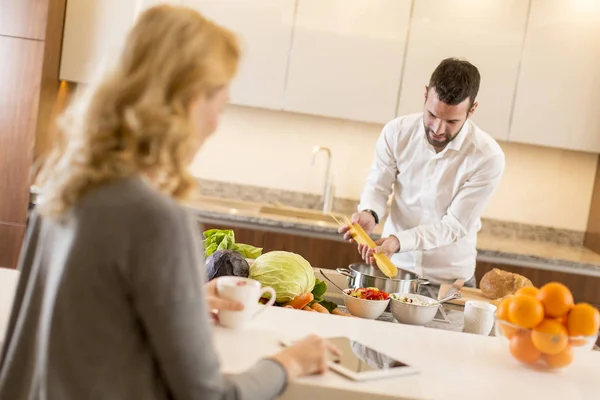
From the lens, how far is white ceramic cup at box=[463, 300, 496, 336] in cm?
194

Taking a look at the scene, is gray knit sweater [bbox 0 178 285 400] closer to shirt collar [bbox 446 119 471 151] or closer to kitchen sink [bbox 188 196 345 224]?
shirt collar [bbox 446 119 471 151]

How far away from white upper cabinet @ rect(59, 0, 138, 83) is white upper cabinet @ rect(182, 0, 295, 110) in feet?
1.19

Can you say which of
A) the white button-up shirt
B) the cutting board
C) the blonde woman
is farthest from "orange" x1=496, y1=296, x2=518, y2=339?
the white button-up shirt

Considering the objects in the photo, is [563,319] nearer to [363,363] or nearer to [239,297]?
[363,363]

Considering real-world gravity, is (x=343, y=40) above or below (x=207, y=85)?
above

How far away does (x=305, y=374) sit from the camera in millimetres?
1345

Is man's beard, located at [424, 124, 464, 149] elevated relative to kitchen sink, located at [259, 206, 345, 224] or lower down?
elevated

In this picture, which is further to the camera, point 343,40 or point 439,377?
point 343,40

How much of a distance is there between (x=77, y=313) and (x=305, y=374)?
47cm

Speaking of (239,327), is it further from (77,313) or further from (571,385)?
(571,385)

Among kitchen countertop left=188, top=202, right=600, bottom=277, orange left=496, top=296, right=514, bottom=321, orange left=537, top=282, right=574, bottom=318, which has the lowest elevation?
kitchen countertop left=188, top=202, right=600, bottom=277

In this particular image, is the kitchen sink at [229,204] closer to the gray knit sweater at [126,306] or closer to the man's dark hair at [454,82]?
the man's dark hair at [454,82]

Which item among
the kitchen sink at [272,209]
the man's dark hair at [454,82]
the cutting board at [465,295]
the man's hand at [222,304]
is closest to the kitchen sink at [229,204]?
the kitchen sink at [272,209]

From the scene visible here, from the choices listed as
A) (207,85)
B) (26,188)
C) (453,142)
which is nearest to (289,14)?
(453,142)
